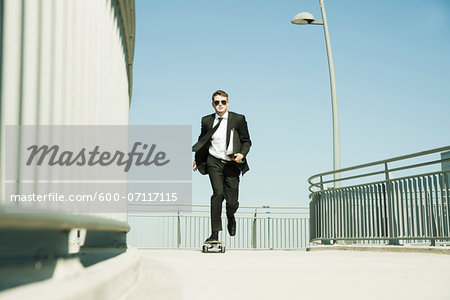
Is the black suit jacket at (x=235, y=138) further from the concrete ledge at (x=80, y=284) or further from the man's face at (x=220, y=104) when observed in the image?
the concrete ledge at (x=80, y=284)

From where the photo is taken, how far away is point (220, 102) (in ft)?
27.6

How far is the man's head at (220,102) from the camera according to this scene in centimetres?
841

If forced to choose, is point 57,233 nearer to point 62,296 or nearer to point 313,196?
point 62,296

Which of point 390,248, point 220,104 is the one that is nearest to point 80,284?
point 220,104

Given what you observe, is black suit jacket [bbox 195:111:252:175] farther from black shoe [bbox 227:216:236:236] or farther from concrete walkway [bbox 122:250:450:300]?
concrete walkway [bbox 122:250:450:300]

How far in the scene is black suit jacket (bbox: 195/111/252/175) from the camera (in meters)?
8.34

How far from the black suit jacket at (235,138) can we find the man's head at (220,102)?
0.11 meters

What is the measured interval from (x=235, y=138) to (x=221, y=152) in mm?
263

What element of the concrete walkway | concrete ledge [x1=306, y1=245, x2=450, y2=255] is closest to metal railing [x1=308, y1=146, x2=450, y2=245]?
concrete ledge [x1=306, y1=245, x2=450, y2=255]

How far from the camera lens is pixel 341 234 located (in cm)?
1080

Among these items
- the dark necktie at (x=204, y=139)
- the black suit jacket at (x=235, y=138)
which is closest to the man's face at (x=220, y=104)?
the black suit jacket at (x=235, y=138)

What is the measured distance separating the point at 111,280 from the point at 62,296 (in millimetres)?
756

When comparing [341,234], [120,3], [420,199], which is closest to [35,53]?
[120,3]

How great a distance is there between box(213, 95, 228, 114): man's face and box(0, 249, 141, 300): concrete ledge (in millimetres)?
5349
